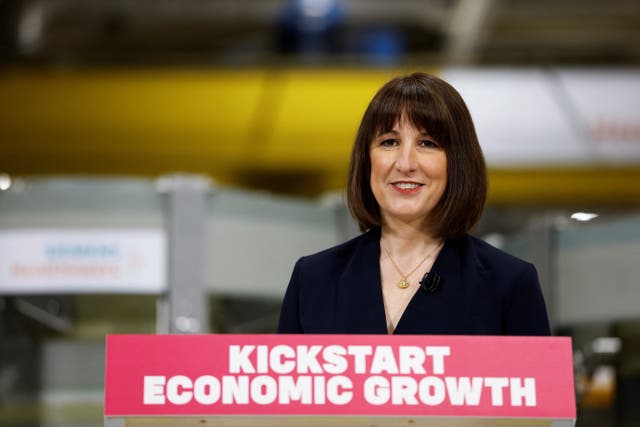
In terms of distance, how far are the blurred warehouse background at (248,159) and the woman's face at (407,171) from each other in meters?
0.88

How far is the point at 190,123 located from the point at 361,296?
6.26 meters

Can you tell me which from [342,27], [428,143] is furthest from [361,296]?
[342,27]

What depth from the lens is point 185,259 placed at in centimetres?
559

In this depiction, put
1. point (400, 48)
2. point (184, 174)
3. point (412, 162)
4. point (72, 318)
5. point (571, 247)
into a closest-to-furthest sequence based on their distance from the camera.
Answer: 1. point (412, 162)
2. point (571, 247)
3. point (72, 318)
4. point (184, 174)
5. point (400, 48)

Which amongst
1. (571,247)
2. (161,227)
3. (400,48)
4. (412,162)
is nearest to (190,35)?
(400,48)


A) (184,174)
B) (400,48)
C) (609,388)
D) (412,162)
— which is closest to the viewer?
(412,162)

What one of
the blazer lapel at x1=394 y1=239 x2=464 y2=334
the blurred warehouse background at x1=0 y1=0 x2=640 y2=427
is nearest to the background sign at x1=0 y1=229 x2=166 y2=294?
the blurred warehouse background at x1=0 y1=0 x2=640 y2=427

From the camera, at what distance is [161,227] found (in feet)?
18.4

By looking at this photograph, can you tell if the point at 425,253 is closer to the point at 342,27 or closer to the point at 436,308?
the point at 436,308

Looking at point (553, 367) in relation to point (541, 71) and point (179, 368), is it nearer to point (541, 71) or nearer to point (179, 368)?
point (179, 368)

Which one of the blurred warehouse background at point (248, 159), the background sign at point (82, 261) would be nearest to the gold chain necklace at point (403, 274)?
the blurred warehouse background at point (248, 159)

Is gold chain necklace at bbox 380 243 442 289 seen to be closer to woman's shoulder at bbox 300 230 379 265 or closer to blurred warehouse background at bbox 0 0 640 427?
woman's shoulder at bbox 300 230 379 265

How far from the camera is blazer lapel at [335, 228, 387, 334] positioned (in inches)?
77.2

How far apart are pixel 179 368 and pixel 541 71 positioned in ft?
22.5
